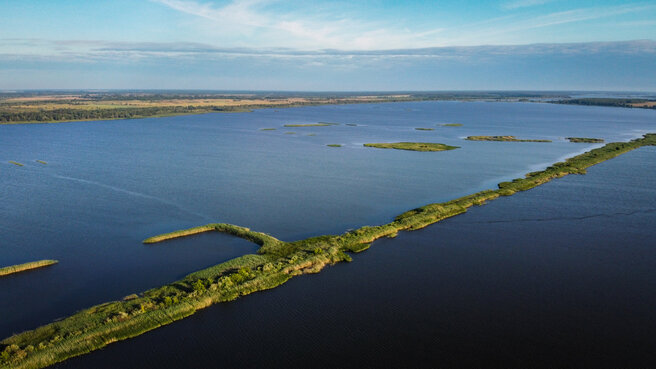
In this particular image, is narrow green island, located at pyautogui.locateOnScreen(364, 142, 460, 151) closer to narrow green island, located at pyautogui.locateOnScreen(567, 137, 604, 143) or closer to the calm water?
the calm water

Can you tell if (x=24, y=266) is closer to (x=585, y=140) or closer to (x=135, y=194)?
(x=135, y=194)

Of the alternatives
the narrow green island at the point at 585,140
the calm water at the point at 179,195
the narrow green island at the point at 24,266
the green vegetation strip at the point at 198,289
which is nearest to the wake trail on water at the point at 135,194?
the calm water at the point at 179,195

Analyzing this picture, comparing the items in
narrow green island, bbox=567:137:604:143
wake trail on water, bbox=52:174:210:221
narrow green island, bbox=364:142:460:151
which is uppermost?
narrow green island, bbox=567:137:604:143

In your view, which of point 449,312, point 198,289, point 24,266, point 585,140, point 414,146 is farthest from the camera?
point 585,140

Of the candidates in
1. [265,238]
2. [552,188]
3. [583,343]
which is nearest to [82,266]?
[265,238]

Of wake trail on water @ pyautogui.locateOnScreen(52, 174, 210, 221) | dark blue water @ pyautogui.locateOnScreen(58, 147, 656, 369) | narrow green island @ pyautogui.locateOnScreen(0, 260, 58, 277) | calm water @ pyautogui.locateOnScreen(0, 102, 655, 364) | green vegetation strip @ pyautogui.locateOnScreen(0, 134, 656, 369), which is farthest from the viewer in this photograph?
wake trail on water @ pyautogui.locateOnScreen(52, 174, 210, 221)

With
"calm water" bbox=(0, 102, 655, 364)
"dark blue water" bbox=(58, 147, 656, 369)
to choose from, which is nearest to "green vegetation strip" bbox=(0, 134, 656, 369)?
"dark blue water" bbox=(58, 147, 656, 369)

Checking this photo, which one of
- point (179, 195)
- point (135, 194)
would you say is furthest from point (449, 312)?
point (135, 194)

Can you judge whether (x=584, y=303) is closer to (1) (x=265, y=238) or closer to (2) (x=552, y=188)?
(1) (x=265, y=238)
